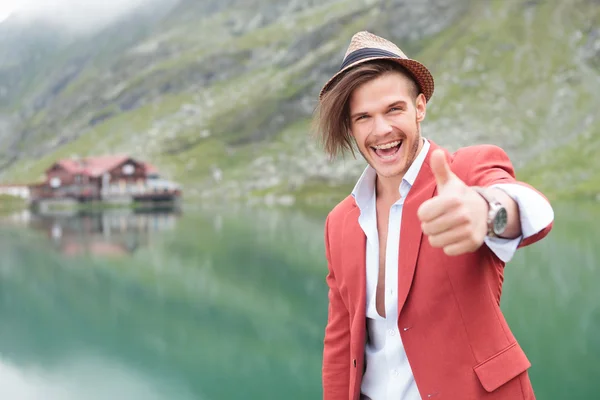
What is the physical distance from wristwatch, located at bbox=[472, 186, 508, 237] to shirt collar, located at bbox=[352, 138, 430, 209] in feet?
2.99

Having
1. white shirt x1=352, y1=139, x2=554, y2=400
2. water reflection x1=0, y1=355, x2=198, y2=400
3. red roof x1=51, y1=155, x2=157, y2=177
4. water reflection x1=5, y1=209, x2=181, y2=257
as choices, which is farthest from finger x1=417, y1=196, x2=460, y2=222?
red roof x1=51, y1=155, x2=157, y2=177

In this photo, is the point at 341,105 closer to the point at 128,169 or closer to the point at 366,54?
the point at 366,54

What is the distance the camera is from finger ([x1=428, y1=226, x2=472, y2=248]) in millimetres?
2748

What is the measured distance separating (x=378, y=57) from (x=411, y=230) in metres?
1.24

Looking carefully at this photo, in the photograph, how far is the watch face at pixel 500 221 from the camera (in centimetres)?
292

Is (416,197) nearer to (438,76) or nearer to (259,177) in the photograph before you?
(259,177)

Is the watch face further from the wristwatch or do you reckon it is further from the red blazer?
the red blazer

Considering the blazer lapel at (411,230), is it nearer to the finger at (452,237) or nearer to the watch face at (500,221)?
the watch face at (500,221)

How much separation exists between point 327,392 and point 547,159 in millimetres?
111798

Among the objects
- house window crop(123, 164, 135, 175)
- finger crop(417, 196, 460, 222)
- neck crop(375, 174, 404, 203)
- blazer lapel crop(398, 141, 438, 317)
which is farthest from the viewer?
house window crop(123, 164, 135, 175)

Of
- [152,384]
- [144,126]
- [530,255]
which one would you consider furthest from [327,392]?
[144,126]

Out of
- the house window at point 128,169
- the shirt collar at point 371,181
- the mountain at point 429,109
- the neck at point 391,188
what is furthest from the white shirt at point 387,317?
the house window at point 128,169

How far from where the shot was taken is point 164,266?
3294 cm

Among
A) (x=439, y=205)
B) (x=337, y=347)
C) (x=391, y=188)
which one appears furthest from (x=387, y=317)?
(x=439, y=205)
